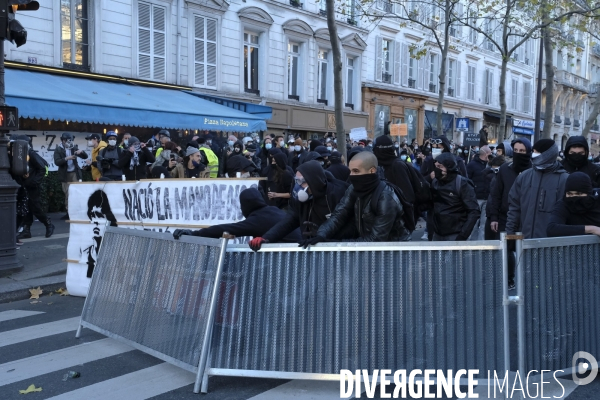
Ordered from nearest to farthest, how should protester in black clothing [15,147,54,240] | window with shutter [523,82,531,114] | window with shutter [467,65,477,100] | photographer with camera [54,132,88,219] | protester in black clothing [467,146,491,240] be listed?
protester in black clothing [467,146,491,240] → protester in black clothing [15,147,54,240] → photographer with camera [54,132,88,219] → window with shutter [467,65,477,100] → window with shutter [523,82,531,114]

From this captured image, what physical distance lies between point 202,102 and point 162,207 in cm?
1253

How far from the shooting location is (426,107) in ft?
118

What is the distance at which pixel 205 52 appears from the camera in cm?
2225

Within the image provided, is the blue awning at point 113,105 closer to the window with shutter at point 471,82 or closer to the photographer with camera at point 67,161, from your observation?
the photographer with camera at point 67,161

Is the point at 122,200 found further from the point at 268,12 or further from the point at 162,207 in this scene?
the point at 268,12

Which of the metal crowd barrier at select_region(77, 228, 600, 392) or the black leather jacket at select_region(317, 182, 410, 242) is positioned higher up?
the black leather jacket at select_region(317, 182, 410, 242)

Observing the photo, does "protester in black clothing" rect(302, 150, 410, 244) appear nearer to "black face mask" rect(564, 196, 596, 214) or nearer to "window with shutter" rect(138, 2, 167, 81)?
"black face mask" rect(564, 196, 596, 214)

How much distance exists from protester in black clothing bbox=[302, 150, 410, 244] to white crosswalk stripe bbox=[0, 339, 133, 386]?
2.25m

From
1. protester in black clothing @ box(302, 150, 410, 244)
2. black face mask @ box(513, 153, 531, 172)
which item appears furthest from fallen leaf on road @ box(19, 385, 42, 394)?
black face mask @ box(513, 153, 531, 172)

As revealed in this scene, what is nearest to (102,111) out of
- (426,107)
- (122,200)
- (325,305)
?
(122,200)

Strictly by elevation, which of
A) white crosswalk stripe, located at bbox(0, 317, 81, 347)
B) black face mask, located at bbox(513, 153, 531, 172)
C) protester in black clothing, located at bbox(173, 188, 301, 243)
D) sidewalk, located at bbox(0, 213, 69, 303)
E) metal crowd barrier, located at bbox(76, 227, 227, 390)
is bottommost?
white crosswalk stripe, located at bbox(0, 317, 81, 347)

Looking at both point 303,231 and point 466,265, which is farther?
point 303,231

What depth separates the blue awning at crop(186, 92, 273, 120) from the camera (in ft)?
70.1

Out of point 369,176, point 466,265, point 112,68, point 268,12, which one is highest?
point 268,12
